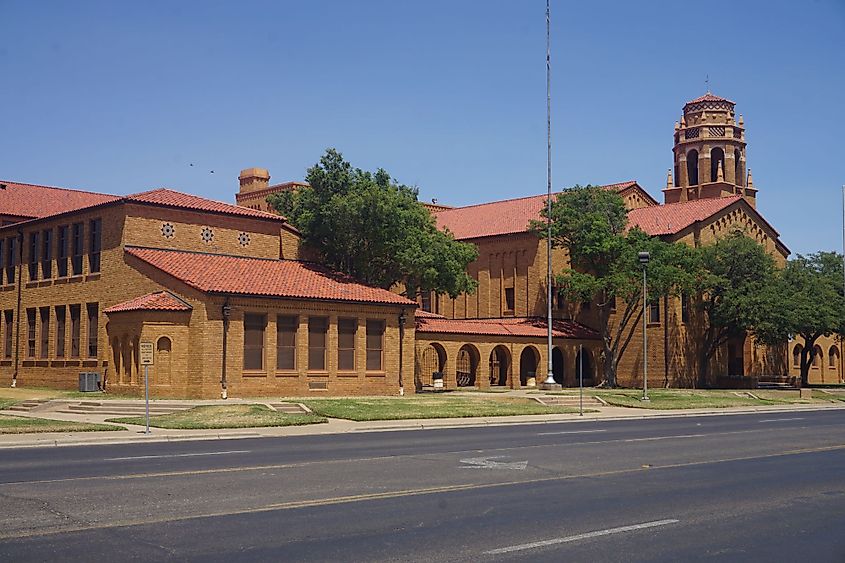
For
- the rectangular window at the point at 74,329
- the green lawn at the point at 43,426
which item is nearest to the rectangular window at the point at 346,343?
the rectangular window at the point at 74,329

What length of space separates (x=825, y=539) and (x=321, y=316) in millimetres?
31526

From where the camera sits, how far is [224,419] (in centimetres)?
2833

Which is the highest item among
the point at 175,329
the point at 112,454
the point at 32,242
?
the point at 32,242

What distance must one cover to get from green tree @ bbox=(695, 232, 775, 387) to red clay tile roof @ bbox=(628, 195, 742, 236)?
2.42 meters

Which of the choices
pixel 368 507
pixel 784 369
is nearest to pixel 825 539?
pixel 368 507

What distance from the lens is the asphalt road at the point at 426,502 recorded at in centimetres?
938

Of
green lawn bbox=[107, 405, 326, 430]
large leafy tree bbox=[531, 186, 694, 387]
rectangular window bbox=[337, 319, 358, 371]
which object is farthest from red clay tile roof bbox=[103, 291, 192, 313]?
large leafy tree bbox=[531, 186, 694, 387]

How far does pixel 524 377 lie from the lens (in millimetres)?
59250

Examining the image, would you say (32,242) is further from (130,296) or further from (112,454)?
(112,454)

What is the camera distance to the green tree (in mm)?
58094

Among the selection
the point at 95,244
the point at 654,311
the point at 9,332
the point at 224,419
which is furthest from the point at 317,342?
the point at 654,311

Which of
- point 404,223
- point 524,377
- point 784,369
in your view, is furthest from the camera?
point 784,369

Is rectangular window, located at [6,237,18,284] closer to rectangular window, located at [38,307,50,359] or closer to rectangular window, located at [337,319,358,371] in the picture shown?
rectangular window, located at [38,307,50,359]

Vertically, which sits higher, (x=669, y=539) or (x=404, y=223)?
(x=404, y=223)
